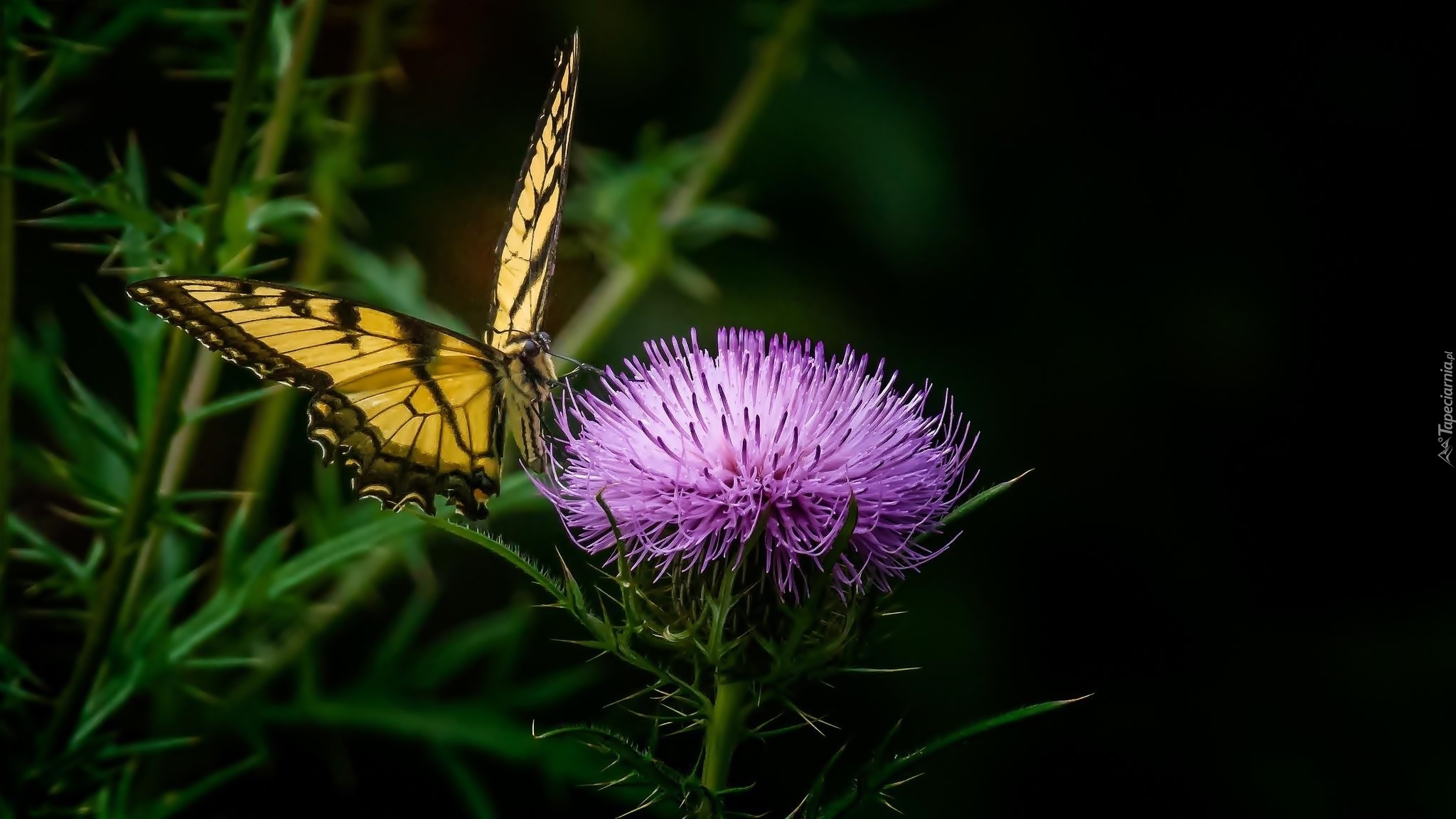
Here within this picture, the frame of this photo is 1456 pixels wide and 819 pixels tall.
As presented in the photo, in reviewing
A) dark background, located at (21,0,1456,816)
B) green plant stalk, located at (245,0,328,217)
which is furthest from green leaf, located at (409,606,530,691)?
green plant stalk, located at (245,0,328,217)

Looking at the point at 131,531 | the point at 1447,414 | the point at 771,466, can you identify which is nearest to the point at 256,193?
the point at 131,531

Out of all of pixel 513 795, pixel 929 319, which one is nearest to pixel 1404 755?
pixel 929 319

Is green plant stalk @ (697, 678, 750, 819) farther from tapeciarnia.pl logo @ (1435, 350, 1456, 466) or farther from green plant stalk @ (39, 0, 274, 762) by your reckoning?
tapeciarnia.pl logo @ (1435, 350, 1456, 466)

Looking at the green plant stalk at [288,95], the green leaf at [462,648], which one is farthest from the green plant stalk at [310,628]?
the green plant stalk at [288,95]

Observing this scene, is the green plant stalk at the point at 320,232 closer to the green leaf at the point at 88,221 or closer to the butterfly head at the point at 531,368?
the butterfly head at the point at 531,368

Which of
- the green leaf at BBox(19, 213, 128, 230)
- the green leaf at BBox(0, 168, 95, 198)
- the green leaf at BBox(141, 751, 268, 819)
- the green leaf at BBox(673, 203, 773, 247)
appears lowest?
the green leaf at BBox(141, 751, 268, 819)

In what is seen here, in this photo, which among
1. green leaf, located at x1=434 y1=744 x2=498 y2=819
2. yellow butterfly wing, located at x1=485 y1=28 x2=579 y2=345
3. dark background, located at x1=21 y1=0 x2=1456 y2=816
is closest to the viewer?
yellow butterfly wing, located at x1=485 y1=28 x2=579 y2=345

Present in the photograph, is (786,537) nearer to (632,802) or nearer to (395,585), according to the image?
(632,802)
